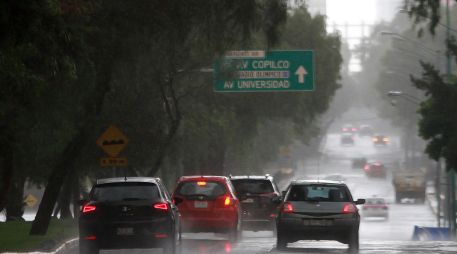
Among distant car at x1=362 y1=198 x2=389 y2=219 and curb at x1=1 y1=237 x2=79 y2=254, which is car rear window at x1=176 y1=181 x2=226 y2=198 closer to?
curb at x1=1 y1=237 x2=79 y2=254

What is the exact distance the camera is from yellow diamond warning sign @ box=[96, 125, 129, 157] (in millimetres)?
36406

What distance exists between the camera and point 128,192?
78.5 ft

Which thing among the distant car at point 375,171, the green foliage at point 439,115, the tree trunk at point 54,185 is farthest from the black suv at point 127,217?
the distant car at point 375,171

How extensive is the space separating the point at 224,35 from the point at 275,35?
4.29 meters

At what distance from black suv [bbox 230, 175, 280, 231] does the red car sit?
19.5 ft

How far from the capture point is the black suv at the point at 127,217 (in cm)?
2386

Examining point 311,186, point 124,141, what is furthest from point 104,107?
point 311,186

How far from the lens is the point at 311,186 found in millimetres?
28453

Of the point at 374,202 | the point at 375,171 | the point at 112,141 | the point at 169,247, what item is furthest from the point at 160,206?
the point at 375,171

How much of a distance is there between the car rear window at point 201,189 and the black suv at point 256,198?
584cm

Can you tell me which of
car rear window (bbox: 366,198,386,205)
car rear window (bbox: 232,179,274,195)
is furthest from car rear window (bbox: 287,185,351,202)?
car rear window (bbox: 366,198,386,205)

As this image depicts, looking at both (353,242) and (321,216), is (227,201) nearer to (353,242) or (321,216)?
(321,216)

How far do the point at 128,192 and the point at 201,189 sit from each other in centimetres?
810

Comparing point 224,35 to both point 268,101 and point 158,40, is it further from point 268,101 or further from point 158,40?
point 268,101
